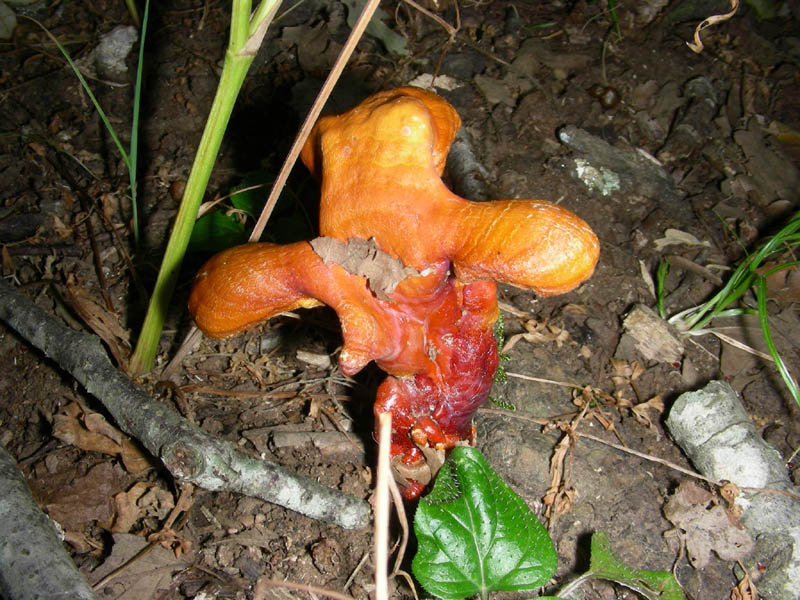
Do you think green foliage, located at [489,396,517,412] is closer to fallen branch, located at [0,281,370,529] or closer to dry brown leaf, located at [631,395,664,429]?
dry brown leaf, located at [631,395,664,429]

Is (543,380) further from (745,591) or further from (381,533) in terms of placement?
(381,533)

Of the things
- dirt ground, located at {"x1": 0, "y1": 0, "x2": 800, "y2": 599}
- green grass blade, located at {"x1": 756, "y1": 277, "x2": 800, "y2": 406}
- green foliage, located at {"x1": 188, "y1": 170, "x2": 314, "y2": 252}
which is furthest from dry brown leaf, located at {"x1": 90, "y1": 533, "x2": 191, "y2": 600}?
green grass blade, located at {"x1": 756, "y1": 277, "x2": 800, "y2": 406}

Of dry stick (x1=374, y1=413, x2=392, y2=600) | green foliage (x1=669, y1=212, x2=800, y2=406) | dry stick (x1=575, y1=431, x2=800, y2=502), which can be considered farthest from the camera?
green foliage (x1=669, y1=212, x2=800, y2=406)

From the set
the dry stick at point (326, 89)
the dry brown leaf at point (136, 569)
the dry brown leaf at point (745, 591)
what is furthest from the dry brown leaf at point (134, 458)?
the dry brown leaf at point (745, 591)

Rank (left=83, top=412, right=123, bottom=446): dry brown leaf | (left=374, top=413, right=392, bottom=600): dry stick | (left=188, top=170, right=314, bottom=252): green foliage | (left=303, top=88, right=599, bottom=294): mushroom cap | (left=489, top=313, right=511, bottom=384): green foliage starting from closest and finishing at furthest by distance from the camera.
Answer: (left=374, top=413, right=392, bottom=600): dry stick → (left=303, top=88, right=599, bottom=294): mushroom cap → (left=83, top=412, right=123, bottom=446): dry brown leaf → (left=489, top=313, right=511, bottom=384): green foliage → (left=188, top=170, right=314, bottom=252): green foliage

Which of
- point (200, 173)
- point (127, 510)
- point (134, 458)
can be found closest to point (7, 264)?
point (134, 458)

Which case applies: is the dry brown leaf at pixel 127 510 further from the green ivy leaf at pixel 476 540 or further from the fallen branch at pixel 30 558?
the green ivy leaf at pixel 476 540
